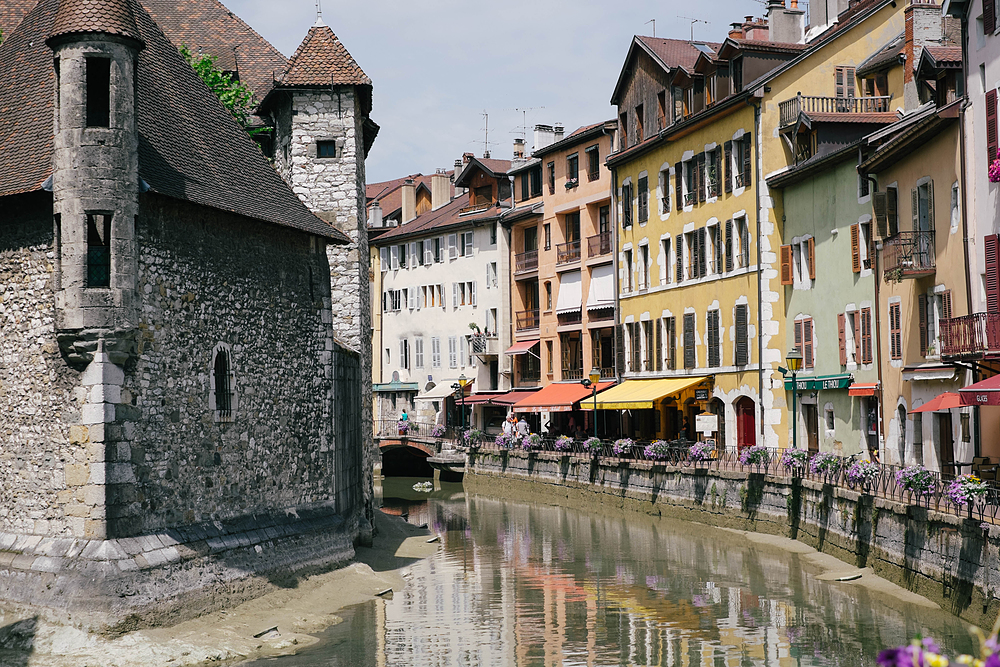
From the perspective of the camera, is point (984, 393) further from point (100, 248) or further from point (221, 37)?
point (221, 37)

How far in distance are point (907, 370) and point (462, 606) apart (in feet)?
42.9

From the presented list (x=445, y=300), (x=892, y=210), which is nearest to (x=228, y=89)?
(x=892, y=210)

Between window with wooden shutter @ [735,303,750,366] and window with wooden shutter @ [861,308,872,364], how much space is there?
7.67 meters

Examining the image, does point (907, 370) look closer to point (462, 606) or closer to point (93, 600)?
point (462, 606)

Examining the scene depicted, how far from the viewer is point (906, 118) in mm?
32750

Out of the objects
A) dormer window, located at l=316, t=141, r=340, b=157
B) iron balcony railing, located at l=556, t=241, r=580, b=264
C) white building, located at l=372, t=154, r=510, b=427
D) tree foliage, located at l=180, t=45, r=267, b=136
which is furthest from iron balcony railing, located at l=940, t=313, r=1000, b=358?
white building, located at l=372, t=154, r=510, b=427

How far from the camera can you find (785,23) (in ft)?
146

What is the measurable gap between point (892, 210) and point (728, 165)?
37.9 feet

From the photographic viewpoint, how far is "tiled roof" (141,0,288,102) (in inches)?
1271

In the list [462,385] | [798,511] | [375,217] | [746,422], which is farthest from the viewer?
[375,217]

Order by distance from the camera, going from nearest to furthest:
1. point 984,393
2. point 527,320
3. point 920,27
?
1. point 984,393
2. point 920,27
3. point 527,320

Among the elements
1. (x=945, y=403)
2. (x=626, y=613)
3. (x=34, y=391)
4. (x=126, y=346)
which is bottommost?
(x=626, y=613)

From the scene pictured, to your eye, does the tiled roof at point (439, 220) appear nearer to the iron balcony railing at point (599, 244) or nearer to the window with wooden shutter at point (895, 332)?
the iron balcony railing at point (599, 244)

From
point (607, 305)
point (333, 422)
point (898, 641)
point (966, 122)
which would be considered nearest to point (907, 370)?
point (966, 122)
